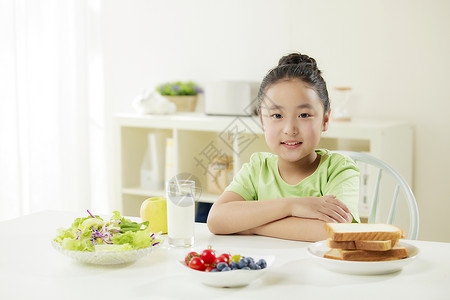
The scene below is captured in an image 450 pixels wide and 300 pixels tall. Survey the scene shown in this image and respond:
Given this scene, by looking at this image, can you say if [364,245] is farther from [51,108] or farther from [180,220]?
[51,108]

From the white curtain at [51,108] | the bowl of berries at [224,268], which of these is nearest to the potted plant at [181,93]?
the white curtain at [51,108]

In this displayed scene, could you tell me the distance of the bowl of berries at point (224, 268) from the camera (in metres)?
1.03

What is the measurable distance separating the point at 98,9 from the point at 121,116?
81 cm

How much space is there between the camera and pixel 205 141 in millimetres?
3248

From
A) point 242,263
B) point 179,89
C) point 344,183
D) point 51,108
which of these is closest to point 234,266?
point 242,263

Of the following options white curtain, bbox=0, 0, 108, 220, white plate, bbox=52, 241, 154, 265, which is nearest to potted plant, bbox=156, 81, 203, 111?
white curtain, bbox=0, 0, 108, 220

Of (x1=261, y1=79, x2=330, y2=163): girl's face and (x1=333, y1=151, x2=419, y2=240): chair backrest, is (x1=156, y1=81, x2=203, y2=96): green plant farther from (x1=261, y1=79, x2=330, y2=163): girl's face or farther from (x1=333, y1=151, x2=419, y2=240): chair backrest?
(x1=261, y1=79, x2=330, y2=163): girl's face

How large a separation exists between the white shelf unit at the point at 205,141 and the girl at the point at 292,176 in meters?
1.01

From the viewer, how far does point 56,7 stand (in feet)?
10.8

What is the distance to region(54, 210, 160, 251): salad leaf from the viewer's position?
119 centimetres

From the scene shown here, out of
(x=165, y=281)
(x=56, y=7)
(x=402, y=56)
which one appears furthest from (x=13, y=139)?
(x=165, y=281)

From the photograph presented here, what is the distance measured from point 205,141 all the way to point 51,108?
88cm

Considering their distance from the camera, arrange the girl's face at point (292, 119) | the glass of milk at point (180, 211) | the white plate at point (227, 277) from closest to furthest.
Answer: the white plate at point (227, 277), the glass of milk at point (180, 211), the girl's face at point (292, 119)

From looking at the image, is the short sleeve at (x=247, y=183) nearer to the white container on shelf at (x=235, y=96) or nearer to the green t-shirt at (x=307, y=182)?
the green t-shirt at (x=307, y=182)
